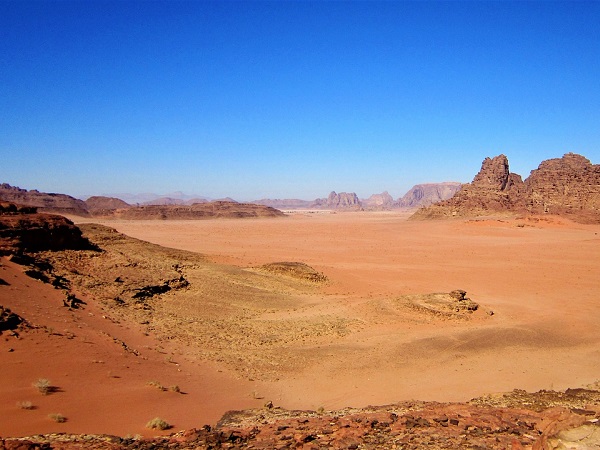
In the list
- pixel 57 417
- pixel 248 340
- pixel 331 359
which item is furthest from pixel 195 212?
pixel 57 417

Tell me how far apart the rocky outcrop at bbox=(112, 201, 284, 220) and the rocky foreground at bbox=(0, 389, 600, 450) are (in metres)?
113

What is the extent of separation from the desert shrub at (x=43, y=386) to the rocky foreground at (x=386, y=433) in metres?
1.90

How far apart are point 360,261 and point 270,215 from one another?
10593 centimetres

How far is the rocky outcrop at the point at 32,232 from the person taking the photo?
1627 centimetres

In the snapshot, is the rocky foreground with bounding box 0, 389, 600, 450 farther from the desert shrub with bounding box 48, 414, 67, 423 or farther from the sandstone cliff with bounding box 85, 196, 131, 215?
the sandstone cliff with bounding box 85, 196, 131, 215

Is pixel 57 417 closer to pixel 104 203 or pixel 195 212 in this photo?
pixel 195 212

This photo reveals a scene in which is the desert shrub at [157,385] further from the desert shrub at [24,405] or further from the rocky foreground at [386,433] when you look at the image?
the desert shrub at [24,405]

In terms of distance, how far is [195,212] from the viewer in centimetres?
12450

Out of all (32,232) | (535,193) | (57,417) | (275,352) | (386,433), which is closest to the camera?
(386,433)

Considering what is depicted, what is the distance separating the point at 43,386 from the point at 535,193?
87.5m

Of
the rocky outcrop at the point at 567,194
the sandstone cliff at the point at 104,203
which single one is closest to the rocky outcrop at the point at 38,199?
the sandstone cliff at the point at 104,203

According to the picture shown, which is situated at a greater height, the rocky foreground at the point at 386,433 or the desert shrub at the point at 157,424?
the rocky foreground at the point at 386,433

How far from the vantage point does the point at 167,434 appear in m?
6.79

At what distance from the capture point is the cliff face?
233ft
